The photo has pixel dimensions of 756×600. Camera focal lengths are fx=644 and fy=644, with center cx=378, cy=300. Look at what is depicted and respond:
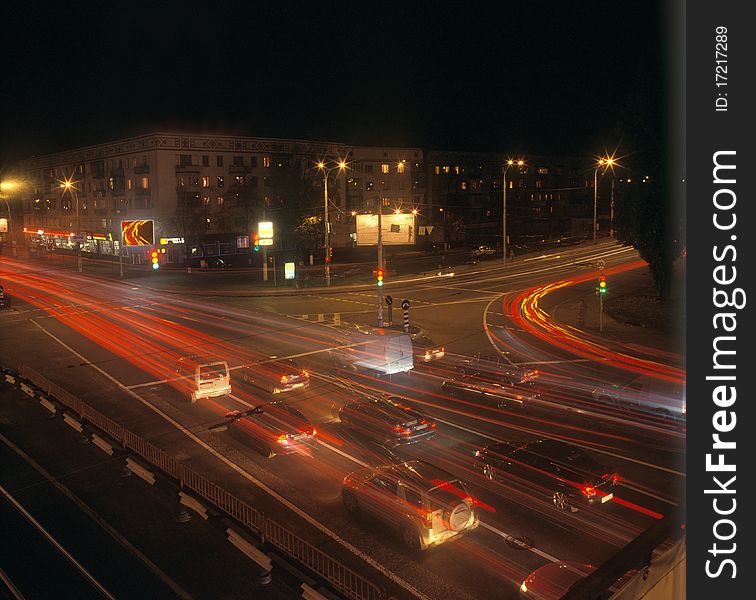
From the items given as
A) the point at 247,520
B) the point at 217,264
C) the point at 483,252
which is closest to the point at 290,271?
the point at 217,264

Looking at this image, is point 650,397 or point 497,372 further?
point 497,372

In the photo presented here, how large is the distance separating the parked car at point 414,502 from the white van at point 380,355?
11.3 meters

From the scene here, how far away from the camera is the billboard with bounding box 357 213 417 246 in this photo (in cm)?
4291

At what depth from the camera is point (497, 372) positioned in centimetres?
2223

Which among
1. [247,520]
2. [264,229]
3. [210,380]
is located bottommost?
[247,520]

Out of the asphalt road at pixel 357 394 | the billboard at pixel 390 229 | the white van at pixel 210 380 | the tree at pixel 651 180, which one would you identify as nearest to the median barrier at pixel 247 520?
the asphalt road at pixel 357 394

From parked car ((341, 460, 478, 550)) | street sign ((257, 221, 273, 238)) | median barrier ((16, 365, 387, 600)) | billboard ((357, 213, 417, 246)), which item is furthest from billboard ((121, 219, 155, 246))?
parked car ((341, 460, 478, 550))

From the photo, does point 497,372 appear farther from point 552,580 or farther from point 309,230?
point 309,230

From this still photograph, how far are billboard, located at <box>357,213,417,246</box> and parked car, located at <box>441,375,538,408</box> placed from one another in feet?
71.2

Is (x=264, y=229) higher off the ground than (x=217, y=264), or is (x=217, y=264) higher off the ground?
(x=264, y=229)

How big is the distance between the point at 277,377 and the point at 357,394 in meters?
2.92

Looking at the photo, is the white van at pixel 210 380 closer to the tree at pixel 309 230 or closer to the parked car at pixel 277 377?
the parked car at pixel 277 377

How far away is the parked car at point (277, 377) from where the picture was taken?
74.1 ft

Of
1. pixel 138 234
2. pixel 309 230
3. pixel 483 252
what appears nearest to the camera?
pixel 138 234
